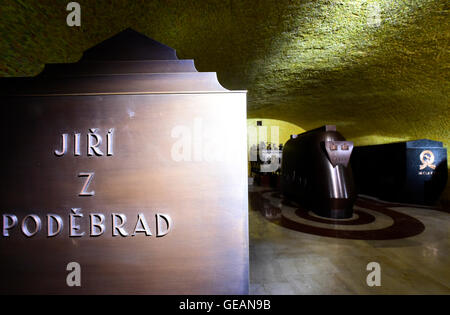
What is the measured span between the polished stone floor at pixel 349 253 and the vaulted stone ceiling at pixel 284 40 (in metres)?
3.12

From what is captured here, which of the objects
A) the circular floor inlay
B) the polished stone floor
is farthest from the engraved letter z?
the circular floor inlay

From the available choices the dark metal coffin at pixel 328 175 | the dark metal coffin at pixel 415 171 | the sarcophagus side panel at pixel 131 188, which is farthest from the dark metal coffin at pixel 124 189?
the dark metal coffin at pixel 415 171

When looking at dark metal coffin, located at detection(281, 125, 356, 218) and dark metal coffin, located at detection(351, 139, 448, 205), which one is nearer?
dark metal coffin, located at detection(281, 125, 356, 218)

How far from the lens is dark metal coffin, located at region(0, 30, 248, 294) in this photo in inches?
52.1

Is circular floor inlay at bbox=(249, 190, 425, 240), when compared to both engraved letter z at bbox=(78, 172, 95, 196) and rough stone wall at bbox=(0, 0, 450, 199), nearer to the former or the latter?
rough stone wall at bbox=(0, 0, 450, 199)

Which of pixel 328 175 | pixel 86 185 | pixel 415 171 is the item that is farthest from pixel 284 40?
pixel 415 171

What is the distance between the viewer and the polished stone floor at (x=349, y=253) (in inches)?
78.9

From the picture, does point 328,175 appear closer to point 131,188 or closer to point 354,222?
point 354,222

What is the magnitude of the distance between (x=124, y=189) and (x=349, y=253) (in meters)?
2.97

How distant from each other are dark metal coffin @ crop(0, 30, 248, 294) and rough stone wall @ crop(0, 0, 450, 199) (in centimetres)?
167

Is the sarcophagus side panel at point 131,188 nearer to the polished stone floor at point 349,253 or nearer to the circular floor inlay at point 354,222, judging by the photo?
the polished stone floor at point 349,253
